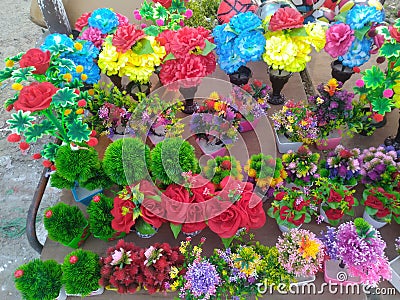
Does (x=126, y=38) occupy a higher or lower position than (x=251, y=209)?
higher

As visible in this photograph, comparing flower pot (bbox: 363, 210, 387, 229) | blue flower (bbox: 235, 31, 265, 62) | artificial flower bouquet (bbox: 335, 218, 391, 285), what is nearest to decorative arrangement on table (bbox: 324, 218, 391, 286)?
artificial flower bouquet (bbox: 335, 218, 391, 285)

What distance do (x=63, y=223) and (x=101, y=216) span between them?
5.7 inches

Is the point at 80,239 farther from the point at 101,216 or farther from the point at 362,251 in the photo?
the point at 362,251

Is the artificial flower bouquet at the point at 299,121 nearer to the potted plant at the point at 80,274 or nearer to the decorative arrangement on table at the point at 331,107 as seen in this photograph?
the decorative arrangement on table at the point at 331,107

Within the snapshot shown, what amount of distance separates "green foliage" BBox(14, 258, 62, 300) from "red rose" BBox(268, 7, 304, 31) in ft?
4.43

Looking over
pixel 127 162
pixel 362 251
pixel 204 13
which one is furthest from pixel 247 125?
pixel 204 13

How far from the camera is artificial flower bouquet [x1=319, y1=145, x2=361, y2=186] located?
1467 mm

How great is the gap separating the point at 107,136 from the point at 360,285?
4.30ft

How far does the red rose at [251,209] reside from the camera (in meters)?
1.28

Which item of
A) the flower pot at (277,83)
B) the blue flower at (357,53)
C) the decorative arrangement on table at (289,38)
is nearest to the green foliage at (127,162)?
the decorative arrangement on table at (289,38)

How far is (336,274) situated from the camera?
1.36 metres

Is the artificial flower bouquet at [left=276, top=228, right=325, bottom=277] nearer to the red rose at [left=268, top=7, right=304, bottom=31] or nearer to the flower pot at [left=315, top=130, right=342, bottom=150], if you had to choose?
the flower pot at [left=315, top=130, right=342, bottom=150]

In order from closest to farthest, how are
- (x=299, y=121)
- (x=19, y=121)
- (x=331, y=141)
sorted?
(x=19, y=121), (x=299, y=121), (x=331, y=141)

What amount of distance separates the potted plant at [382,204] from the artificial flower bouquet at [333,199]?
77 millimetres
